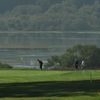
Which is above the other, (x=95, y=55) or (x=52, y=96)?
(x=52, y=96)

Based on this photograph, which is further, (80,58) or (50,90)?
(80,58)

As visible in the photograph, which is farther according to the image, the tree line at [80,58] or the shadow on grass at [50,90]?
the tree line at [80,58]

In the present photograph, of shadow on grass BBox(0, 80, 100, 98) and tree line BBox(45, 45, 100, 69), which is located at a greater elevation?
shadow on grass BBox(0, 80, 100, 98)

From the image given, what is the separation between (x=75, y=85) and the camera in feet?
67.9

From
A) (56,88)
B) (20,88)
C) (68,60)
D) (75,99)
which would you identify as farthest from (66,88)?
(68,60)

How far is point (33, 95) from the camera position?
1784 cm

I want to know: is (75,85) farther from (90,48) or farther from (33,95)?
(90,48)

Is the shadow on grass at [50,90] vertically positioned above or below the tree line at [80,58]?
above

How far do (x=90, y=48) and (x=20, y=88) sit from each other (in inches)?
1877

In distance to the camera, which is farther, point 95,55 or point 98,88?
point 95,55

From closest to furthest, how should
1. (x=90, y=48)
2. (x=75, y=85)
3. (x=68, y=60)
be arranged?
(x=75, y=85)
(x=68, y=60)
(x=90, y=48)

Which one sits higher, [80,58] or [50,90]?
[50,90]

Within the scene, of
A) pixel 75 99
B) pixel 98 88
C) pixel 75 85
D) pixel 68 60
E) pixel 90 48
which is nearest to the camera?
pixel 75 99

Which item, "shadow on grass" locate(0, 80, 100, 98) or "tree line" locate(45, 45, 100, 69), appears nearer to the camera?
"shadow on grass" locate(0, 80, 100, 98)
